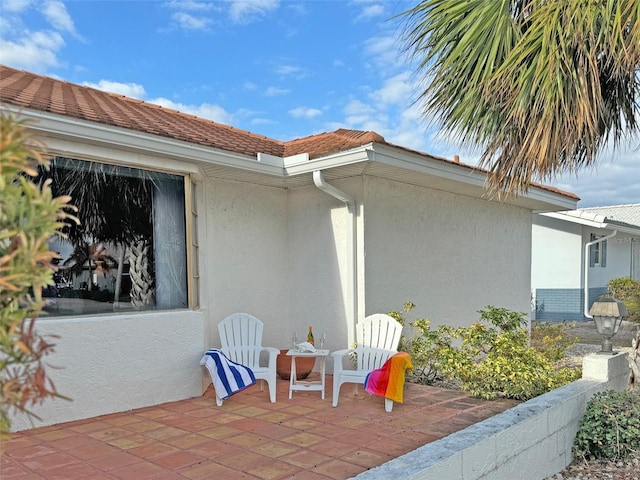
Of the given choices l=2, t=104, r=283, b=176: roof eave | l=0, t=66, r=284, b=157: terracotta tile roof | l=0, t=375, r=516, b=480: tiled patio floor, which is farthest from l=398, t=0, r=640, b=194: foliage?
l=0, t=375, r=516, b=480: tiled patio floor

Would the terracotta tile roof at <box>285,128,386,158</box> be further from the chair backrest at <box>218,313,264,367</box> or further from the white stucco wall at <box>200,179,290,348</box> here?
the chair backrest at <box>218,313,264,367</box>

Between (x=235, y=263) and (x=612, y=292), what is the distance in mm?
15400

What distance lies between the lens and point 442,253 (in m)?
8.66

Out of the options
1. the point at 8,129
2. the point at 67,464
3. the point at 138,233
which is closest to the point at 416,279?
the point at 138,233

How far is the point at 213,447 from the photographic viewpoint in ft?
14.2

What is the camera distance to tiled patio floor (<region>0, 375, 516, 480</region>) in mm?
3834

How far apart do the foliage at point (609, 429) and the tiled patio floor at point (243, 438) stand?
828 mm

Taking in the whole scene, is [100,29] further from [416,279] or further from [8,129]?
[8,129]

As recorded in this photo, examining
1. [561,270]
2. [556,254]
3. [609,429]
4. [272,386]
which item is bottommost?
[609,429]

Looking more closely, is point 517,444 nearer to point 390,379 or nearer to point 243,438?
point 390,379

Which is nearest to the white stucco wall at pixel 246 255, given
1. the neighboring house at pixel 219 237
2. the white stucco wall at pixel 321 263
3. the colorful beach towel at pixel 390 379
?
the neighboring house at pixel 219 237

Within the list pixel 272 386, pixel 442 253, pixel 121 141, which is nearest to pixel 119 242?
pixel 121 141

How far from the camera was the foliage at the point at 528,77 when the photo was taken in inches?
163

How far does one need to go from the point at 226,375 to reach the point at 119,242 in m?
1.98
